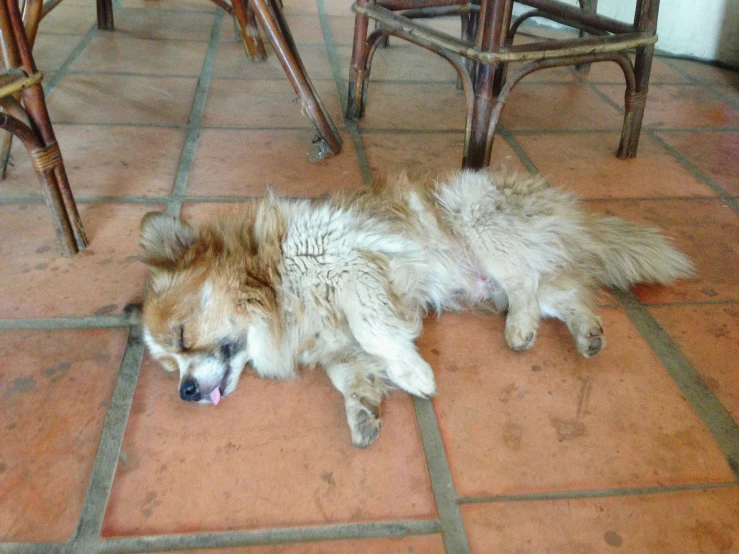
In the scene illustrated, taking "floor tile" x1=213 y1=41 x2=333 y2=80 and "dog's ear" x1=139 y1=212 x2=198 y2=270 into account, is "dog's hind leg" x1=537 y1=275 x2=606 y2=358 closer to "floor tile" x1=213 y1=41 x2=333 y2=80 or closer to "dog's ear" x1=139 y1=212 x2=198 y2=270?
"dog's ear" x1=139 y1=212 x2=198 y2=270

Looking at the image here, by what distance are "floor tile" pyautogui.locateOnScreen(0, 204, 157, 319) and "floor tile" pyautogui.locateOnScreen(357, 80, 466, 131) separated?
126cm

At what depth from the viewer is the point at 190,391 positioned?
4.74 feet

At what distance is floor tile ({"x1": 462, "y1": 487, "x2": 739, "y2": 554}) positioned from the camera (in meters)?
1.17

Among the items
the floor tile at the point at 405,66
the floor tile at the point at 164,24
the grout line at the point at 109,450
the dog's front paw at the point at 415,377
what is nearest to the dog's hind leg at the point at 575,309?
the dog's front paw at the point at 415,377

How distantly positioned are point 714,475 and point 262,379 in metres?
1.09

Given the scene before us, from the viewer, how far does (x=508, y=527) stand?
1.20 metres

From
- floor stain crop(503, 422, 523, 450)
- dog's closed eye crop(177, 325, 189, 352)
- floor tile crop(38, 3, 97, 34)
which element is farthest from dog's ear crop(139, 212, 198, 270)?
floor tile crop(38, 3, 97, 34)

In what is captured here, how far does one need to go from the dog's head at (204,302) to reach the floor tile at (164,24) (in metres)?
2.68

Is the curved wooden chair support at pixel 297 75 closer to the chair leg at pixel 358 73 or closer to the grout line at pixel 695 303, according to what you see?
the chair leg at pixel 358 73

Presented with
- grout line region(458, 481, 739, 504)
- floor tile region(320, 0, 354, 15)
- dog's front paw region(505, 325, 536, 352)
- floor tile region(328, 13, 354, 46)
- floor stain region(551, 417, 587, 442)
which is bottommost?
grout line region(458, 481, 739, 504)

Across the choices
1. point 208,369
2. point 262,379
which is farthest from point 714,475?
point 208,369

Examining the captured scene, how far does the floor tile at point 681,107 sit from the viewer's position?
300 cm

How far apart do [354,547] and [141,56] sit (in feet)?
10.7

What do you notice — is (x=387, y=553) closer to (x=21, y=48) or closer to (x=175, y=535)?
(x=175, y=535)
